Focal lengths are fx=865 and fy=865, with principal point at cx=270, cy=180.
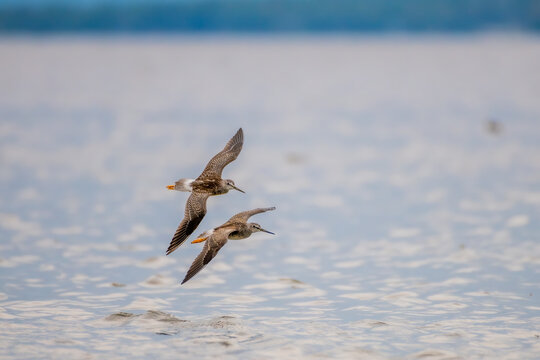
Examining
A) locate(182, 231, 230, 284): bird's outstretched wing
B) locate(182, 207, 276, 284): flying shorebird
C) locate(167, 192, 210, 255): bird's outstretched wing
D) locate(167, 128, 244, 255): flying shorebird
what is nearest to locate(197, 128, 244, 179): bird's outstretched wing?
locate(167, 128, 244, 255): flying shorebird

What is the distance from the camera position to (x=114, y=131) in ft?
131

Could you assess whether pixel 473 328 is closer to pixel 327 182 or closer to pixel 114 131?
pixel 327 182

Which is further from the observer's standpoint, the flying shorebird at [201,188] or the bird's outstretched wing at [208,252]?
the flying shorebird at [201,188]

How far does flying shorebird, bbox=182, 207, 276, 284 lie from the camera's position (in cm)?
1227

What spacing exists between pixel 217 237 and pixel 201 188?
3.85ft

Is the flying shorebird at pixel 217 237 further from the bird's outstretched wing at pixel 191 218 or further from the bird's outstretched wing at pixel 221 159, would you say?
the bird's outstretched wing at pixel 221 159

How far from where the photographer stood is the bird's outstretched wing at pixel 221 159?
14039 mm

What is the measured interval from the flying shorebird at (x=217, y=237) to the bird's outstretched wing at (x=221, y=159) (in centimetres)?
84

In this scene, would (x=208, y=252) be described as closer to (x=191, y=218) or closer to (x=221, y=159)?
(x=191, y=218)

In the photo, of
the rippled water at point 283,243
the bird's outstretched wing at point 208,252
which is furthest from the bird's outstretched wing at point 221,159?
the rippled water at point 283,243

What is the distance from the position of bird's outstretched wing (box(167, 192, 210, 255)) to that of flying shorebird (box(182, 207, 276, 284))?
0.71 ft

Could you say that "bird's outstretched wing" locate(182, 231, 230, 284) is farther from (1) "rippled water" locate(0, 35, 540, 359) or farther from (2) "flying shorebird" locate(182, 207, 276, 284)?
(1) "rippled water" locate(0, 35, 540, 359)

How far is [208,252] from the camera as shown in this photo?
41.0 ft

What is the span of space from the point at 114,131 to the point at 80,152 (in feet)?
26.9
